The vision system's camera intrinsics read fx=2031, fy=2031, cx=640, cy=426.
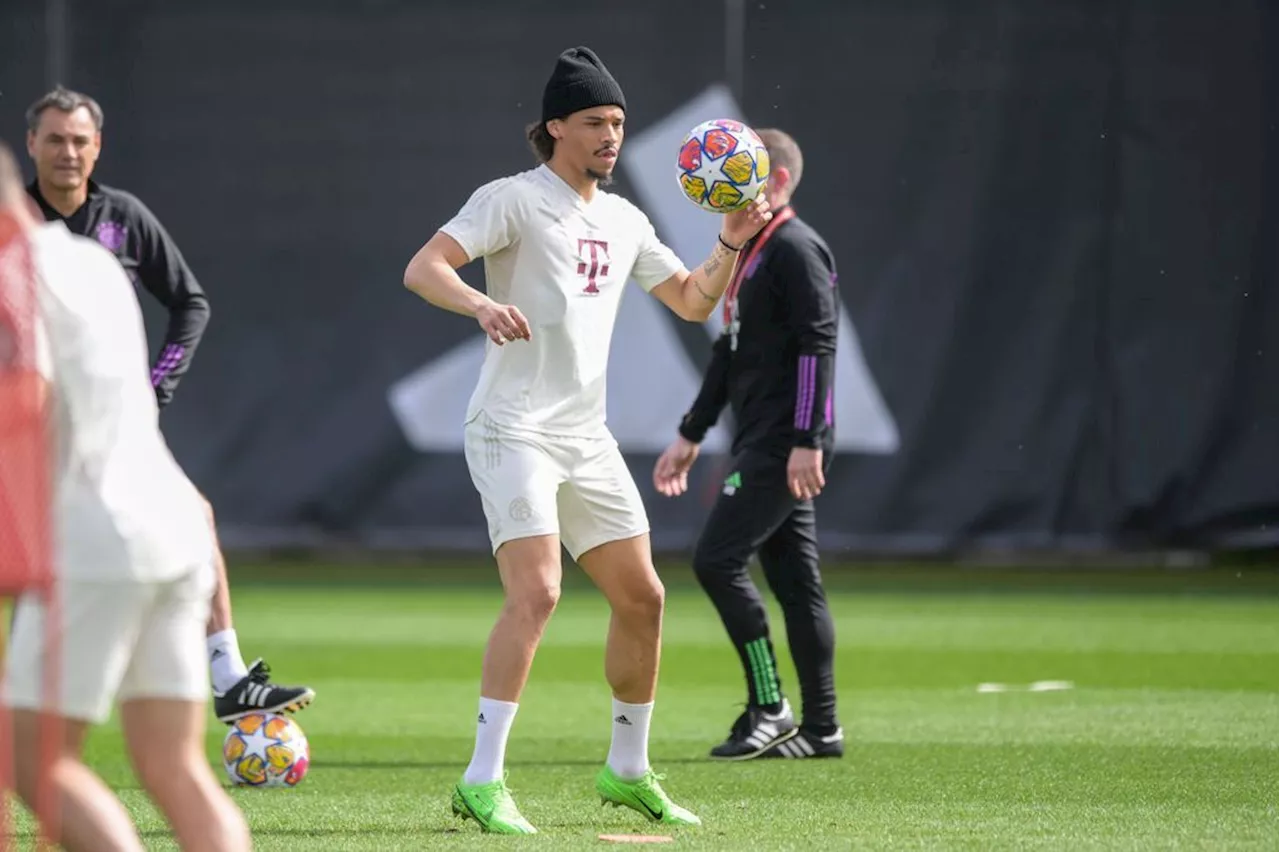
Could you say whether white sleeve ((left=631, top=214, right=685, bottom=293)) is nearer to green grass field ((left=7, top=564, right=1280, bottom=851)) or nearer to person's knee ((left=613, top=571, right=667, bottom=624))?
person's knee ((left=613, top=571, right=667, bottom=624))

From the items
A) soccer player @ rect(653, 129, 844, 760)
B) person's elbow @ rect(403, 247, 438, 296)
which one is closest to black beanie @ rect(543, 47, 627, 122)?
person's elbow @ rect(403, 247, 438, 296)

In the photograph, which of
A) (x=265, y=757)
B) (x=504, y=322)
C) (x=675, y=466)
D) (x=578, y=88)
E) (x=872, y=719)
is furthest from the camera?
(x=872, y=719)

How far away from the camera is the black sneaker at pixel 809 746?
309 inches

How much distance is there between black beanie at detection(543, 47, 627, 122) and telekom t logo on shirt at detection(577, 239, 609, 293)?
40 cm

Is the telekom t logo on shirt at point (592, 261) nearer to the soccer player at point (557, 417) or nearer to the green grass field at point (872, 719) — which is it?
the soccer player at point (557, 417)

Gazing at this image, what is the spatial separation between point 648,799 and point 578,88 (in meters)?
2.17

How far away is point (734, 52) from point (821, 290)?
28.3 ft

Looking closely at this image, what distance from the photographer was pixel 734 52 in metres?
16.0

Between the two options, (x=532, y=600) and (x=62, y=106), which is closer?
(x=532, y=600)

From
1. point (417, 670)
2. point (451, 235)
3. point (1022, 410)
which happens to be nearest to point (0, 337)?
point (451, 235)

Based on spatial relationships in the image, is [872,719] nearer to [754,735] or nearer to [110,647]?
[754,735]

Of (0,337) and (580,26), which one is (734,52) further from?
(0,337)

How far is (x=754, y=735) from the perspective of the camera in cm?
786

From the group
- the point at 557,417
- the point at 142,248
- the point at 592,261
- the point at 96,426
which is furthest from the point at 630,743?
the point at 96,426
